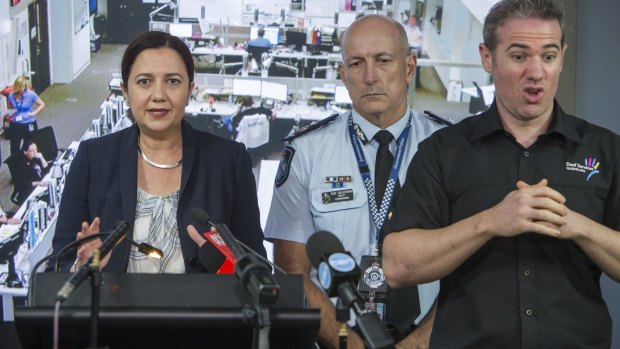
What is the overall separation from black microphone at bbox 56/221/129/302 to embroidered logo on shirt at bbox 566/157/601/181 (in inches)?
42.5

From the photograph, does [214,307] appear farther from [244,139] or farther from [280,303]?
[244,139]

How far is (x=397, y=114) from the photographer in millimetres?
2854

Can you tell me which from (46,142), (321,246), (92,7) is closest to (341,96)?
(92,7)

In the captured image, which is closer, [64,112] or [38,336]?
[38,336]

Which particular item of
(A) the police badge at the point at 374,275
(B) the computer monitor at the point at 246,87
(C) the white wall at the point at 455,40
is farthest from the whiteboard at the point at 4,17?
(A) the police badge at the point at 374,275

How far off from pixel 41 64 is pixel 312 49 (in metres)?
1.34

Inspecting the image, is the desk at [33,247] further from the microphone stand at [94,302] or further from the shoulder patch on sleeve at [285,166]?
the microphone stand at [94,302]

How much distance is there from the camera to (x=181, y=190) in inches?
102

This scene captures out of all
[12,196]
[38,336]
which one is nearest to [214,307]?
[38,336]

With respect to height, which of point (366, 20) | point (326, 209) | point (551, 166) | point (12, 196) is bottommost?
point (12, 196)

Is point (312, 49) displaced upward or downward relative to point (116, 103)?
upward

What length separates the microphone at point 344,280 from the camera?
1.37 meters

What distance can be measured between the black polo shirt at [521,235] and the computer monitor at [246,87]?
2.27 metres

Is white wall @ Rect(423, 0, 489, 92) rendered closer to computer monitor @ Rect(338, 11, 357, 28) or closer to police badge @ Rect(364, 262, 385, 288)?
computer monitor @ Rect(338, 11, 357, 28)
